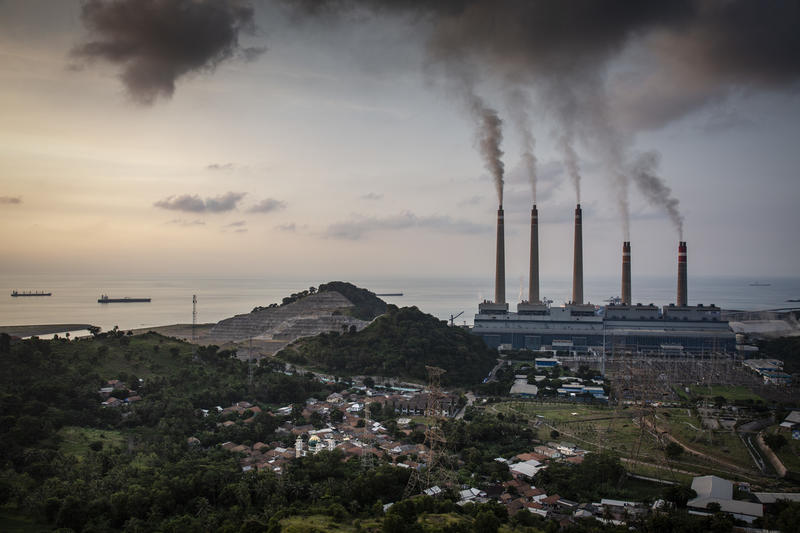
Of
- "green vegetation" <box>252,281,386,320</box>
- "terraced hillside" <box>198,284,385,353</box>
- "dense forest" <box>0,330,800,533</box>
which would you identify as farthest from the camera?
"green vegetation" <box>252,281,386,320</box>

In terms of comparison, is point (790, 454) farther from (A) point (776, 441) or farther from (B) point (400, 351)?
(B) point (400, 351)

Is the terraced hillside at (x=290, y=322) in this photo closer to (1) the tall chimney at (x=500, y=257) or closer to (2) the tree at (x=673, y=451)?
(1) the tall chimney at (x=500, y=257)

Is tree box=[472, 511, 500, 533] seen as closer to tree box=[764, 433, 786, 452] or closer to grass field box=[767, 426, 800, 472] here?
grass field box=[767, 426, 800, 472]

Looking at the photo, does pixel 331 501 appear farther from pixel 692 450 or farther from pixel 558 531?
pixel 692 450

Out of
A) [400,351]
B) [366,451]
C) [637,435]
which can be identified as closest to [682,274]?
[400,351]

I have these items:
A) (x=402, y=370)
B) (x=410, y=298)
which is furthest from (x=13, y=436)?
(x=410, y=298)

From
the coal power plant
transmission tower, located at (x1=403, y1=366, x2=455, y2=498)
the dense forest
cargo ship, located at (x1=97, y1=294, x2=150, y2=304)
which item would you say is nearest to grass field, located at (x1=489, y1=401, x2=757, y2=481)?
the dense forest
